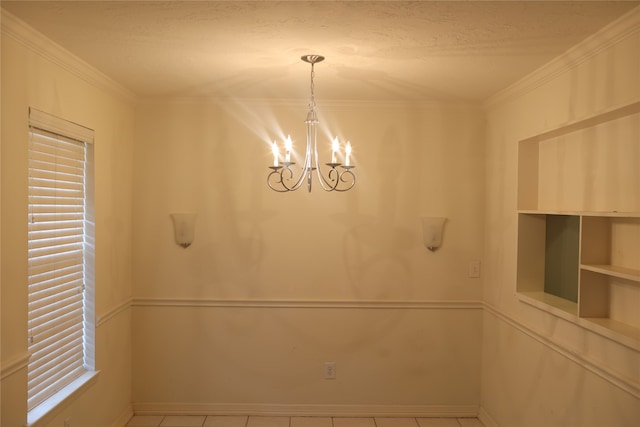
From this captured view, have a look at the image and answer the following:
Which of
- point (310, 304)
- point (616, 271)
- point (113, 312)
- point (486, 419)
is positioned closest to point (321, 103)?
point (310, 304)

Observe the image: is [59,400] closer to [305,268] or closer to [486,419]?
[305,268]

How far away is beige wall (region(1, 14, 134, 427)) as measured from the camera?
209 cm

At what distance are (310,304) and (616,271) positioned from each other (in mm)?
2213

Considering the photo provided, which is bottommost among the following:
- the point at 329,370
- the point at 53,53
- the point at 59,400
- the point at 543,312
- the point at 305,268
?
the point at 329,370

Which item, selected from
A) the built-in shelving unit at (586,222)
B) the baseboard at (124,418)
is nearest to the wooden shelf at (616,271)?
the built-in shelving unit at (586,222)

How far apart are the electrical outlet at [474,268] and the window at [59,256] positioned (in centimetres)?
274

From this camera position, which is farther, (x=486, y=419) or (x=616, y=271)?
(x=486, y=419)

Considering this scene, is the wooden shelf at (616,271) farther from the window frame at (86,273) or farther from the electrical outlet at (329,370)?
the window frame at (86,273)

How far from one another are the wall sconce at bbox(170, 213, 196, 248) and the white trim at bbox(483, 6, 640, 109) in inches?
96.8

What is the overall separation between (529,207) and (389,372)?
1686 millimetres

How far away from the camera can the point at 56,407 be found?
8.20 ft

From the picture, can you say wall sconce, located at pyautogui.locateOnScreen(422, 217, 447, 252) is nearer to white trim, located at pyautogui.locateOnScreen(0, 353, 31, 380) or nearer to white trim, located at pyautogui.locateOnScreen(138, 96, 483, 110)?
white trim, located at pyautogui.locateOnScreen(138, 96, 483, 110)

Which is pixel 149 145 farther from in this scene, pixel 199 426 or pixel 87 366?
pixel 199 426

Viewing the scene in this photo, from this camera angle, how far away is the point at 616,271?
2.01 metres
